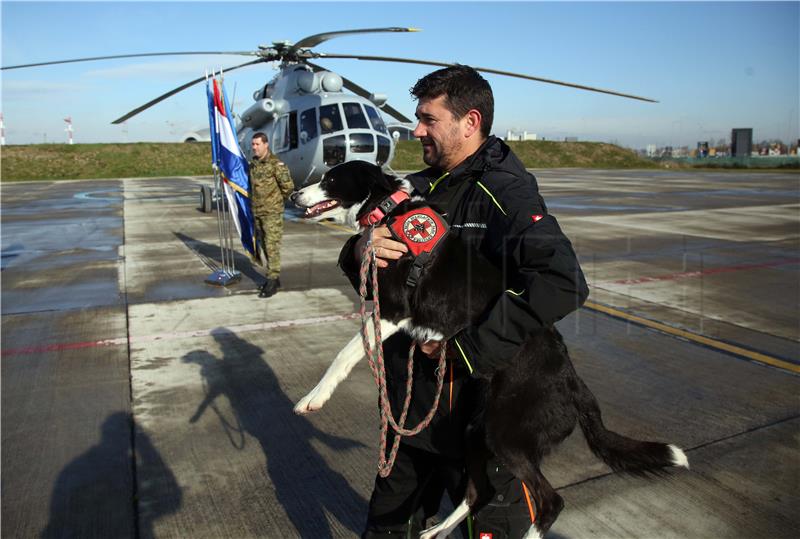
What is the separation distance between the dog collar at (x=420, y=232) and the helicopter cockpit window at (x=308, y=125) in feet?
38.5

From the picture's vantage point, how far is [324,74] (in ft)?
44.9

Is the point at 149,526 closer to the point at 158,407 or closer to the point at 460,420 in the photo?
the point at 158,407

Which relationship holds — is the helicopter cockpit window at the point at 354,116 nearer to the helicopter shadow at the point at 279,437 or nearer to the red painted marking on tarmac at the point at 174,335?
the red painted marking on tarmac at the point at 174,335

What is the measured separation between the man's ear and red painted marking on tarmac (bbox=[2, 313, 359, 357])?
15.3 ft

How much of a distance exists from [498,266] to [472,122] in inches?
21.1

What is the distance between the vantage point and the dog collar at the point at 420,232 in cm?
209

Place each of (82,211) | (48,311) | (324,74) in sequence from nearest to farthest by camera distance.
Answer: (48,311) → (324,74) → (82,211)

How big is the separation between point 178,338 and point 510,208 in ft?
A: 16.4

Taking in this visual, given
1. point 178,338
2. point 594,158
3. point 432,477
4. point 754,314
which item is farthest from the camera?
point 594,158

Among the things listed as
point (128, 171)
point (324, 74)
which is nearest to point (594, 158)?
point (128, 171)

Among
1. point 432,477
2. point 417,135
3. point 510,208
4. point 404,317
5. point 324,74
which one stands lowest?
point 432,477

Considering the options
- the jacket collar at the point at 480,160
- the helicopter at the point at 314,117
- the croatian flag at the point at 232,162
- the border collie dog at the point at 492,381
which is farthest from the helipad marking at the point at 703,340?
the helicopter at the point at 314,117

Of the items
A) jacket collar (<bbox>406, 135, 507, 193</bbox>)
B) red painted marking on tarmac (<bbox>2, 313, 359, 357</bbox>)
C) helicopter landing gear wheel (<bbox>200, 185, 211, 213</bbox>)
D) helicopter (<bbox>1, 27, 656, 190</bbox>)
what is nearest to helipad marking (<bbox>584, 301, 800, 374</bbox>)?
red painted marking on tarmac (<bbox>2, 313, 359, 357</bbox>)

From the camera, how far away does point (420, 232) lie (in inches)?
82.4
